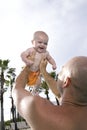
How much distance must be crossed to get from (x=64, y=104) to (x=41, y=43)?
166cm

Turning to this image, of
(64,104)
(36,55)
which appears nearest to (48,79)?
(36,55)

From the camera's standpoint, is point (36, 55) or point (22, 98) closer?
point (22, 98)

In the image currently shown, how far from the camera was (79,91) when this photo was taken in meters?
3.85

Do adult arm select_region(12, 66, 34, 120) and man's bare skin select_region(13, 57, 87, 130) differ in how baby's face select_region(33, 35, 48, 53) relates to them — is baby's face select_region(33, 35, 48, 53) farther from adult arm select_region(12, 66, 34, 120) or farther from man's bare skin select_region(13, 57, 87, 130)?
man's bare skin select_region(13, 57, 87, 130)

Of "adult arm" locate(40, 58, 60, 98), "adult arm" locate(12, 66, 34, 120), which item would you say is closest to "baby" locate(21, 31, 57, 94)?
"adult arm" locate(40, 58, 60, 98)

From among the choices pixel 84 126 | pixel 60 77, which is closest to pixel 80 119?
pixel 84 126

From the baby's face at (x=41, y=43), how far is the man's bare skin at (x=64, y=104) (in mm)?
1358

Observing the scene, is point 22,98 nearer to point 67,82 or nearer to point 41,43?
point 67,82

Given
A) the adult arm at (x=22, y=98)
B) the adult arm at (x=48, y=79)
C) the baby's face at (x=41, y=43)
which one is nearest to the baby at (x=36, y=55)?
the baby's face at (x=41, y=43)

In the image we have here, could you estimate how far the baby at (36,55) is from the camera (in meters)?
5.31

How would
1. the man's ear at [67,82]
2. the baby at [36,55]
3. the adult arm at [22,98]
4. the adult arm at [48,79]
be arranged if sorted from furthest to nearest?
the baby at [36,55]
the adult arm at [48,79]
the man's ear at [67,82]
the adult arm at [22,98]

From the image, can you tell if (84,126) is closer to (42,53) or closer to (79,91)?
(79,91)

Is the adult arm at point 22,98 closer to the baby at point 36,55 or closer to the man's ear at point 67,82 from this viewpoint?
the man's ear at point 67,82

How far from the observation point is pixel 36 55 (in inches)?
215
